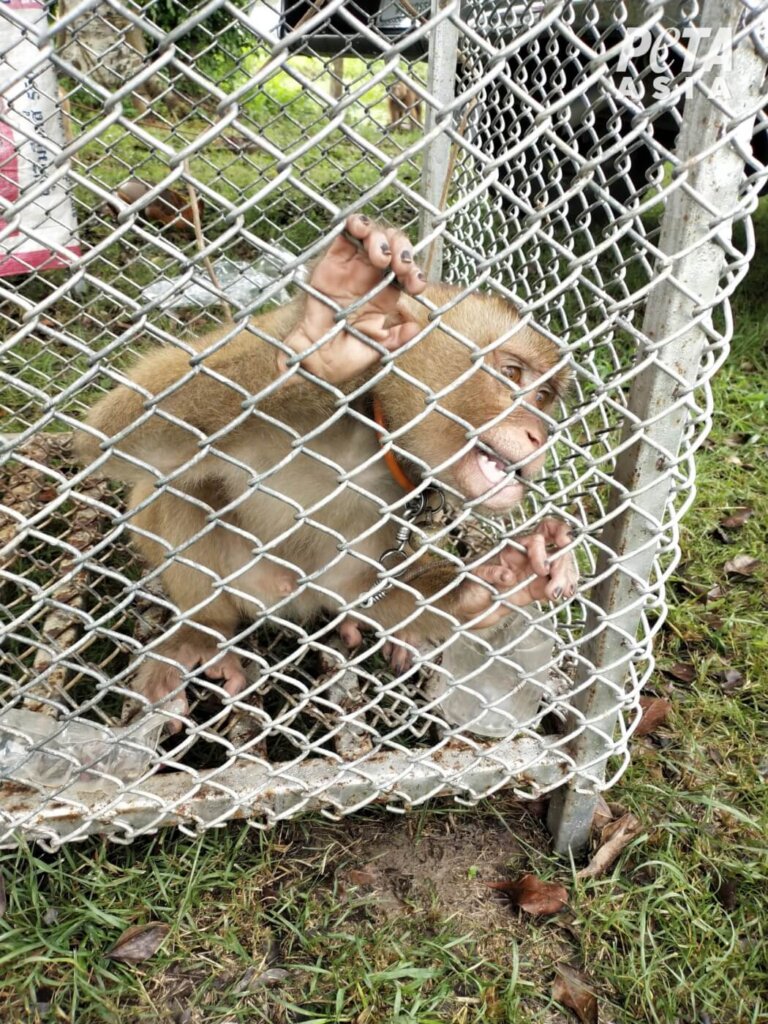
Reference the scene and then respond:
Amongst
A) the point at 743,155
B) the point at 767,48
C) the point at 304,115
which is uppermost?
the point at 767,48

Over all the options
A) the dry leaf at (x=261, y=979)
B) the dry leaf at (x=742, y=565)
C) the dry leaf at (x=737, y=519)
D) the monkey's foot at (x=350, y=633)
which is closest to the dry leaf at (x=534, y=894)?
the dry leaf at (x=261, y=979)

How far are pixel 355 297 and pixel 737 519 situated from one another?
9.41ft

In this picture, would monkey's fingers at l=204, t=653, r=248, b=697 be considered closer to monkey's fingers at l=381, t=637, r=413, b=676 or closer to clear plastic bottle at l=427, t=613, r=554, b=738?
monkey's fingers at l=381, t=637, r=413, b=676

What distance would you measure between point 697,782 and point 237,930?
4.90ft

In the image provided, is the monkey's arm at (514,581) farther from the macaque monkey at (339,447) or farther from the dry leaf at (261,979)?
the dry leaf at (261,979)

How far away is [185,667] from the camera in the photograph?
8.86 feet

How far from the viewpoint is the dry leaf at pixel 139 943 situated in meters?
2.06

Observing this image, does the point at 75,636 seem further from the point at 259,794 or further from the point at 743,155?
the point at 743,155

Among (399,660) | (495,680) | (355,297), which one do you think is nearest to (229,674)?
(399,660)

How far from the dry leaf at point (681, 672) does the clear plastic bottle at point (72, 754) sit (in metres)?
1.85

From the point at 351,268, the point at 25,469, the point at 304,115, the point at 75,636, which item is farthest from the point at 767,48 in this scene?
the point at 304,115

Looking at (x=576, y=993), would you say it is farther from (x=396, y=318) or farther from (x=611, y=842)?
(x=396, y=318)

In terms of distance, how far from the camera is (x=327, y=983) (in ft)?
6.77

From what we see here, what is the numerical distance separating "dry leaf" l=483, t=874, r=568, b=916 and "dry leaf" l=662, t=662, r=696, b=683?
3.44 ft
